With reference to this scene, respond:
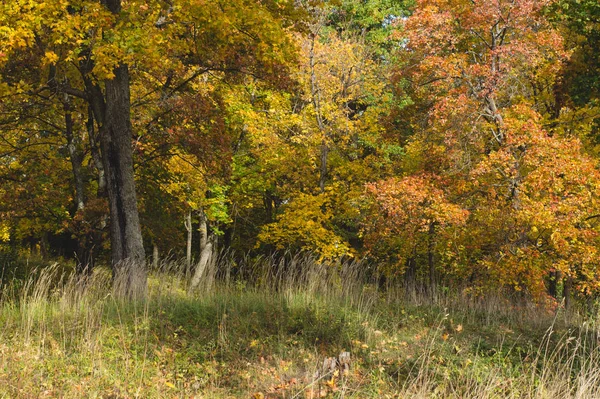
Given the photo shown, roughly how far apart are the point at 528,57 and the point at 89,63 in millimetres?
10936

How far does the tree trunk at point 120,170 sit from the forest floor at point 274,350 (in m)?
1.68

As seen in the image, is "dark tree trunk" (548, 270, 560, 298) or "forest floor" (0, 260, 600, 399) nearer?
"forest floor" (0, 260, 600, 399)

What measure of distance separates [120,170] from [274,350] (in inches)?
191

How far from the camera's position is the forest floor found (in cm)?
533

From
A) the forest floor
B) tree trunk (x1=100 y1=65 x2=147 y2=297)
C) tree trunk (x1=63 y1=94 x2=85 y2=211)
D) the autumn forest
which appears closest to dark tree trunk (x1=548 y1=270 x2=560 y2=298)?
the autumn forest

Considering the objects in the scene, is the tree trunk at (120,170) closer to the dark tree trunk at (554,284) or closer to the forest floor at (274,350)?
the forest floor at (274,350)

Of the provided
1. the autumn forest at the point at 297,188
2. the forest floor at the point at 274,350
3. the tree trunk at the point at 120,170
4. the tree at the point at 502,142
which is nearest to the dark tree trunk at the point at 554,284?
the autumn forest at the point at 297,188

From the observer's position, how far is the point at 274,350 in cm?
679

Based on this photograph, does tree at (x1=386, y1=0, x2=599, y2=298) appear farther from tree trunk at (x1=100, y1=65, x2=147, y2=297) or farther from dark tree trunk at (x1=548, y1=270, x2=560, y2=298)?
tree trunk at (x1=100, y1=65, x2=147, y2=297)

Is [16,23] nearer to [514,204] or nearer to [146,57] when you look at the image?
[146,57]

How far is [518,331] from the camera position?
26.3ft

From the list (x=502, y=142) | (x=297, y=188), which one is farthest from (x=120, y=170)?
(x=297, y=188)

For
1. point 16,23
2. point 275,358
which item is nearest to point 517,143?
point 275,358

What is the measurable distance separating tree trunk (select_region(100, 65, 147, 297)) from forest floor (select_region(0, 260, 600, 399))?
5.51 ft
